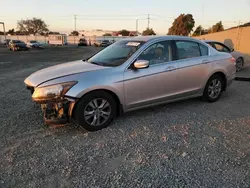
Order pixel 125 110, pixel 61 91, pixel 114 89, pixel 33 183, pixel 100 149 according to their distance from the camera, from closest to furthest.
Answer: pixel 33 183 < pixel 100 149 < pixel 61 91 < pixel 114 89 < pixel 125 110

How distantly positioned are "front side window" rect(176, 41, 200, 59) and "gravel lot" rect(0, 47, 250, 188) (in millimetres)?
1182

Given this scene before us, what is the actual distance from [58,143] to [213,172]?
2198mm

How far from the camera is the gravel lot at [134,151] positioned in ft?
8.70

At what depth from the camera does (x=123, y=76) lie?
4012 mm

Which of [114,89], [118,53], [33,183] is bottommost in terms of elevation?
[33,183]

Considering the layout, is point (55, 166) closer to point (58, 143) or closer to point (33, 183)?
point (33, 183)

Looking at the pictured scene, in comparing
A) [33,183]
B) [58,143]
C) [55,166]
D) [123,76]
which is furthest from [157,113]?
[33,183]

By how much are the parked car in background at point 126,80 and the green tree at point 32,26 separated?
3516 inches

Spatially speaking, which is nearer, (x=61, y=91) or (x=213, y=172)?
(x=213, y=172)

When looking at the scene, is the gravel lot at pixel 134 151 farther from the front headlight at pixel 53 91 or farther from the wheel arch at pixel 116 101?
the front headlight at pixel 53 91

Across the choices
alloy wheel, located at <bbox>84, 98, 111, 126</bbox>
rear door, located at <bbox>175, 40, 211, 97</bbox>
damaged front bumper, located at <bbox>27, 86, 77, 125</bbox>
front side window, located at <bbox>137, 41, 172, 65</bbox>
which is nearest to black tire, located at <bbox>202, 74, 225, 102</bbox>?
rear door, located at <bbox>175, 40, 211, 97</bbox>

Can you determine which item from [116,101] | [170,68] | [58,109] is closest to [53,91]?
[58,109]

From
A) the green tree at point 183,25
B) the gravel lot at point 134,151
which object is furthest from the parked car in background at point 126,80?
the green tree at point 183,25

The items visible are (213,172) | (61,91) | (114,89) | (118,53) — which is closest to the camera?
(213,172)
